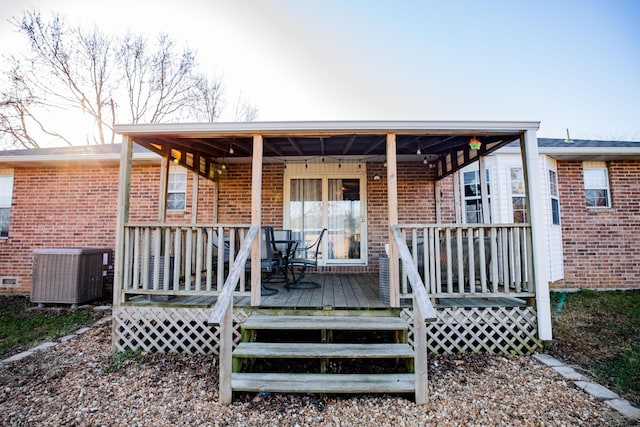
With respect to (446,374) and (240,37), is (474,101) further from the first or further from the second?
(446,374)

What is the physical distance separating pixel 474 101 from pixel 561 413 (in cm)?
1052

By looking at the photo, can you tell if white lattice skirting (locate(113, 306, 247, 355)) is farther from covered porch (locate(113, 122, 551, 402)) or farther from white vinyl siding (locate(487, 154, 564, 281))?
white vinyl siding (locate(487, 154, 564, 281))

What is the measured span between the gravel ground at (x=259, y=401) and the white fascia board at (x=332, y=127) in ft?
8.62

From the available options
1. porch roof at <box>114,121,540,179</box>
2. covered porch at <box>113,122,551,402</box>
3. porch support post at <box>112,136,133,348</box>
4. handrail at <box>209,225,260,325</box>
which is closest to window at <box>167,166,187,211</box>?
porch roof at <box>114,121,540,179</box>

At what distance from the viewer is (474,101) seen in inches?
406

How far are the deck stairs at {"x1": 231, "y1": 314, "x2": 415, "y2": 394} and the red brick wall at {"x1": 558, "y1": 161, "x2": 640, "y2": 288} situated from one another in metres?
5.30

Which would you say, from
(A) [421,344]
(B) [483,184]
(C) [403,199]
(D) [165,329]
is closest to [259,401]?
(A) [421,344]

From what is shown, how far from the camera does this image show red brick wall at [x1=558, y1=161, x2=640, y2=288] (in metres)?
6.07

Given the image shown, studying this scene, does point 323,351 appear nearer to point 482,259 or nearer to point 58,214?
point 482,259

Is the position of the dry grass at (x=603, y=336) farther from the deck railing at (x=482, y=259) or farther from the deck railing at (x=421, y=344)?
the deck railing at (x=421, y=344)

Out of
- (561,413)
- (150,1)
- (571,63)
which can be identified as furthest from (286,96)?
(561,413)

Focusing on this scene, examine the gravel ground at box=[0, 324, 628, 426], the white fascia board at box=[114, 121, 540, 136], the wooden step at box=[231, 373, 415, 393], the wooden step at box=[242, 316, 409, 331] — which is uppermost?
the white fascia board at box=[114, 121, 540, 136]

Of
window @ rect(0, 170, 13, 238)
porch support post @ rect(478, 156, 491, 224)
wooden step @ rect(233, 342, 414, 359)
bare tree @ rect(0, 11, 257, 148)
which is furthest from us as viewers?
bare tree @ rect(0, 11, 257, 148)

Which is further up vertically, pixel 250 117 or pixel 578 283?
pixel 250 117
